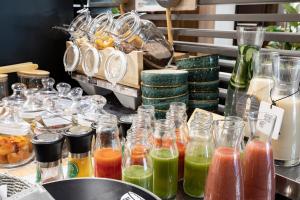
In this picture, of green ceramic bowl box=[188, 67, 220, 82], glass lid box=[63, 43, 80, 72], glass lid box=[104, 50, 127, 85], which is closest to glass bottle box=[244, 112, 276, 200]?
green ceramic bowl box=[188, 67, 220, 82]

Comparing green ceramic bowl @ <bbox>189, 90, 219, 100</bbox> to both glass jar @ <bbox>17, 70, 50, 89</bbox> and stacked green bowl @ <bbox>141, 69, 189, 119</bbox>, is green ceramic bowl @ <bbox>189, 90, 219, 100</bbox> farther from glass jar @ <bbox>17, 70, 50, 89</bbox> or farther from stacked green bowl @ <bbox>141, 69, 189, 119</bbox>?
glass jar @ <bbox>17, 70, 50, 89</bbox>

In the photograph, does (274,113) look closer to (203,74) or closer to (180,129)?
(180,129)

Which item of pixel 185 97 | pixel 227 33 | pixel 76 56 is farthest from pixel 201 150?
pixel 76 56

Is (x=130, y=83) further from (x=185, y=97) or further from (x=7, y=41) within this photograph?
(x=7, y=41)

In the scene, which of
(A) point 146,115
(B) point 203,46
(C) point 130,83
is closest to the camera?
(A) point 146,115

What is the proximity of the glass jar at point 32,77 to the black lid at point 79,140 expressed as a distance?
1002 mm

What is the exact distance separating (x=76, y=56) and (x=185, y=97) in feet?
2.35

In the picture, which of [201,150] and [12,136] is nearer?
[201,150]

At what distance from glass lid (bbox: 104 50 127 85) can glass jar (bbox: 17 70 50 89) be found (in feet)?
1.57

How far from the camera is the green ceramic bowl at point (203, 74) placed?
1260 millimetres

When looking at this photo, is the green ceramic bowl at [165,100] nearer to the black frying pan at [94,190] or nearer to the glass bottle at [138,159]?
the glass bottle at [138,159]

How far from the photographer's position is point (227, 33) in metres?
1.33

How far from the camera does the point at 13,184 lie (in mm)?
577

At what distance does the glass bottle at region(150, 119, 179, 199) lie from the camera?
77 cm
